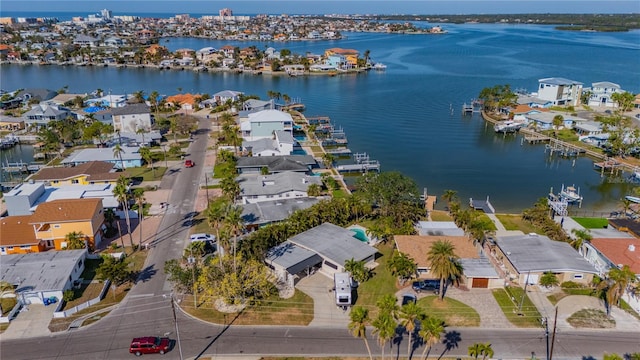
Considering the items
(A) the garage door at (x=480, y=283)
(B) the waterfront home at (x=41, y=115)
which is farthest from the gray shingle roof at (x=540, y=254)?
(B) the waterfront home at (x=41, y=115)

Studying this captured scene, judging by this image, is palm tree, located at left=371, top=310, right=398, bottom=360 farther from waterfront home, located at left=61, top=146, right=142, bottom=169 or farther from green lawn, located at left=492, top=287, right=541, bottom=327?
waterfront home, located at left=61, top=146, right=142, bottom=169

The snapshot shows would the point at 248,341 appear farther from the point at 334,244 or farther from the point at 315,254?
the point at 334,244

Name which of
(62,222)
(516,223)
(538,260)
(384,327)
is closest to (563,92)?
(516,223)

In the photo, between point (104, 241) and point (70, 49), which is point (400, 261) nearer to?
point (104, 241)

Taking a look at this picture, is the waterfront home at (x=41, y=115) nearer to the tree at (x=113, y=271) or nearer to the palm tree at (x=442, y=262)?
the tree at (x=113, y=271)

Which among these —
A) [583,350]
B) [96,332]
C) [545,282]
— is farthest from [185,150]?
[583,350]

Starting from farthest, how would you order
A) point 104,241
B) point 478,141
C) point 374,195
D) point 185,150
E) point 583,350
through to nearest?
point 478,141 → point 185,150 → point 374,195 → point 104,241 → point 583,350

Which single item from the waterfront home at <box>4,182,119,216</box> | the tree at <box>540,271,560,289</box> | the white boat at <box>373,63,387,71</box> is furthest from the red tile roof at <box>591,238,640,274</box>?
the white boat at <box>373,63,387,71</box>
